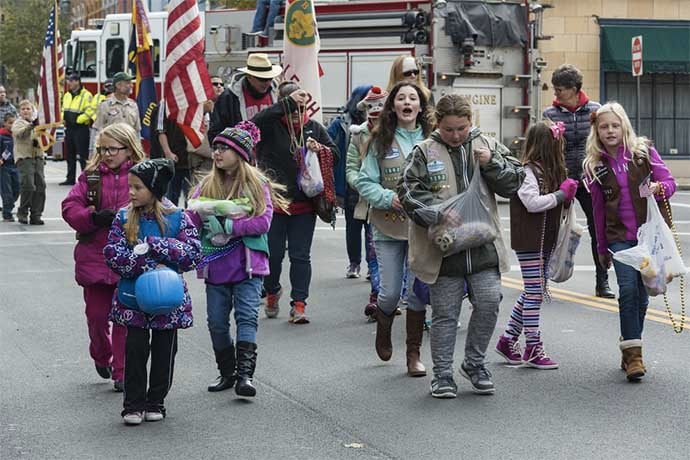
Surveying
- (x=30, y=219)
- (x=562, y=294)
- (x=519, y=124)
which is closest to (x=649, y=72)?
(x=519, y=124)

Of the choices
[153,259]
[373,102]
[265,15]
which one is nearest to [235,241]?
[153,259]

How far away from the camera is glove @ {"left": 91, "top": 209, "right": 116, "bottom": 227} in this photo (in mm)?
7426

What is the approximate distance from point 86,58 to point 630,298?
85.1 ft

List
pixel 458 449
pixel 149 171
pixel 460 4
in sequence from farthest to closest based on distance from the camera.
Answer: pixel 460 4 → pixel 149 171 → pixel 458 449

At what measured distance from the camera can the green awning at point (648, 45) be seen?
29891mm

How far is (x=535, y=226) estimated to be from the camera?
8.65m

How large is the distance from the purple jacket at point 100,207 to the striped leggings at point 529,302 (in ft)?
8.75

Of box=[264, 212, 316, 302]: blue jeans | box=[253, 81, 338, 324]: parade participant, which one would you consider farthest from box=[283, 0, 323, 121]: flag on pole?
box=[264, 212, 316, 302]: blue jeans

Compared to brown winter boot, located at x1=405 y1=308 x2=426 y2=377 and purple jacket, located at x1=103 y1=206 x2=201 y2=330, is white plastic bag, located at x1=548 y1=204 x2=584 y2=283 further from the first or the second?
purple jacket, located at x1=103 y1=206 x2=201 y2=330

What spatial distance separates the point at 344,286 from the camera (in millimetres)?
12555

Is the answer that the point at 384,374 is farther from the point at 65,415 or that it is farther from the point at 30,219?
the point at 30,219

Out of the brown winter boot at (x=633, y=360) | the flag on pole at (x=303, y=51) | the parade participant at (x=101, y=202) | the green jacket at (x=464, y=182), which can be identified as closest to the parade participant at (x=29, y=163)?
the flag on pole at (x=303, y=51)

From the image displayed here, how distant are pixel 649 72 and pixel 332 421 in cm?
2422

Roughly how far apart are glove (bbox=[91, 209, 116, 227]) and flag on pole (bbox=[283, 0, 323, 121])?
424 cm
